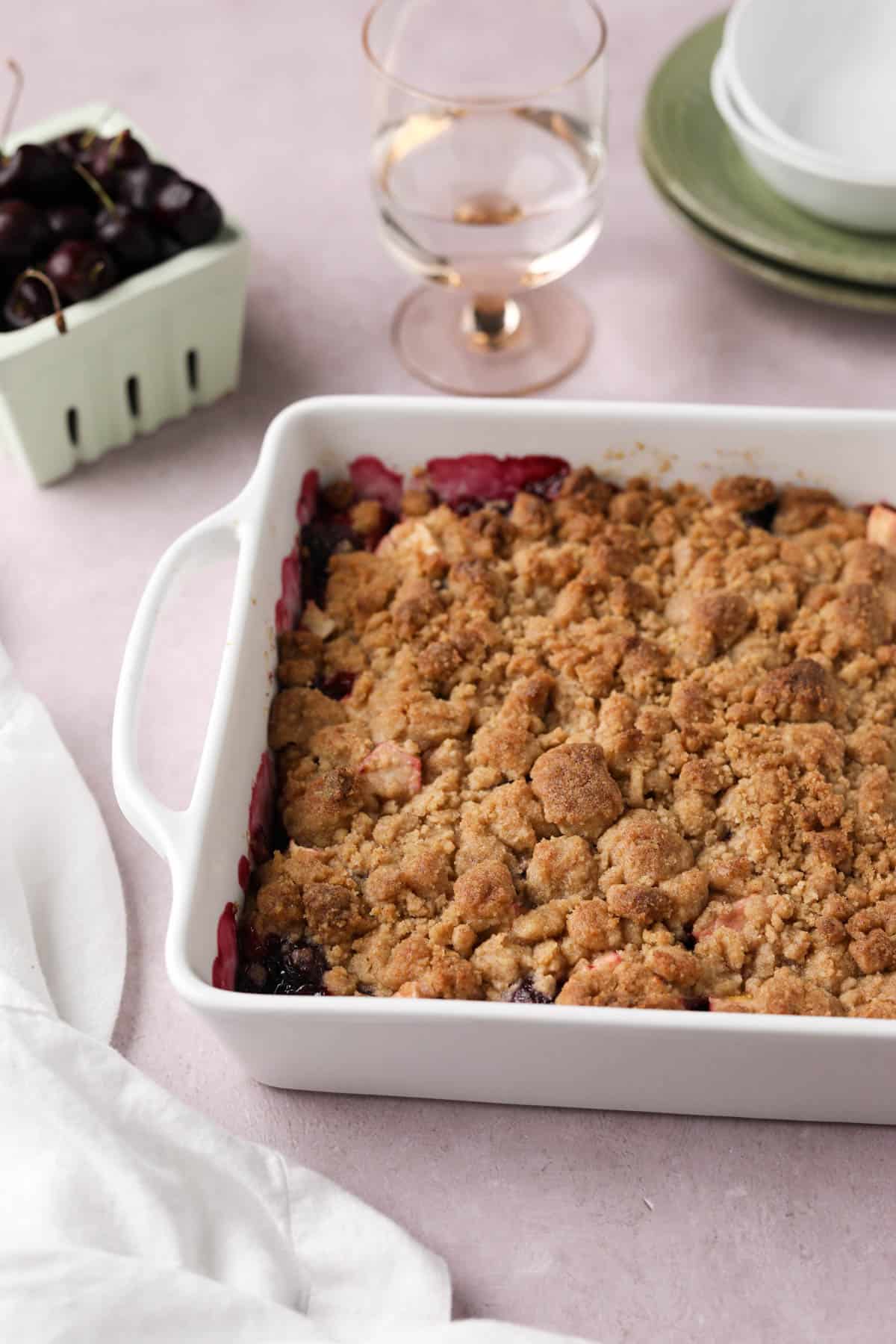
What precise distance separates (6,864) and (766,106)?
120 cm

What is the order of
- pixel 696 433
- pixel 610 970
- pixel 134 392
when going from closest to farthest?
pixel 610 970 → pixel 696 433 → pixel 134 392

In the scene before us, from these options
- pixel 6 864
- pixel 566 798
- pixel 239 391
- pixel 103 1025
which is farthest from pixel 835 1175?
pixel 239 391

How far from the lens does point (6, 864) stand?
53.2 inches

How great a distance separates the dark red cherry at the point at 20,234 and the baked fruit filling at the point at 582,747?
0.42 m

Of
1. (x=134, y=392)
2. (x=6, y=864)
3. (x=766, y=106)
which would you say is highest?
(x=766, y=106)

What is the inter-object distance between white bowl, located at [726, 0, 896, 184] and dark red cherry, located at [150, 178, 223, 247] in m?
0.64

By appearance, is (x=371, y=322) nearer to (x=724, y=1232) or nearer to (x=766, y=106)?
(x=766, y=106)

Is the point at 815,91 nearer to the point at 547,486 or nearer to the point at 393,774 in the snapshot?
the point at 547,486

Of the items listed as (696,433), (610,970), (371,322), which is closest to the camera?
(610,970)

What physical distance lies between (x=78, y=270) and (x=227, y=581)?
1.15 feet

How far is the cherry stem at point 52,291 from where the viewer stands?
1.56m

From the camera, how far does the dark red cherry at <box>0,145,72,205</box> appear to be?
5.41 feet

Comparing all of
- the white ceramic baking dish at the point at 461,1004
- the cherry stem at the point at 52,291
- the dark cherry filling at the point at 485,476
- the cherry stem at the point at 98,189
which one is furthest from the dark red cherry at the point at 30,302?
the dark cherry filling at the point at 485,476

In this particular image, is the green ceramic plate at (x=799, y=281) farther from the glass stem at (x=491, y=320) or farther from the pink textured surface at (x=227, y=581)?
the glass stem at (x=491, y=320)
